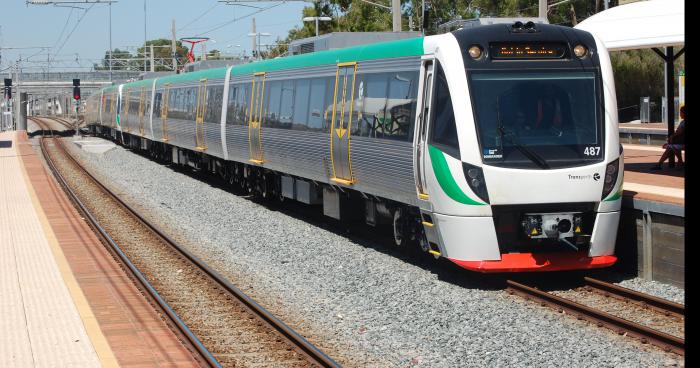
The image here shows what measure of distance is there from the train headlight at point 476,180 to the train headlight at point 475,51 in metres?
1.22

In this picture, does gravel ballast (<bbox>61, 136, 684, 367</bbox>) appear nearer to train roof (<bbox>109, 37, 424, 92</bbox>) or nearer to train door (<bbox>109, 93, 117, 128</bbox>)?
train roof (<bbox>109, 37, 424, 92</bbox>)

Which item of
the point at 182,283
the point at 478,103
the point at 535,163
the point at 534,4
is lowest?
the point at 182,283

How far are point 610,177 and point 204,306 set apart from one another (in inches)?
182

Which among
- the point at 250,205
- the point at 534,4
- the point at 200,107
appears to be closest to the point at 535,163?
the point at 250,205

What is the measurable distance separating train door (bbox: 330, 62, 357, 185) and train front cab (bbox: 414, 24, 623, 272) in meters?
3.01

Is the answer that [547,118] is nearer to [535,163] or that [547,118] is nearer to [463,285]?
[535,163]

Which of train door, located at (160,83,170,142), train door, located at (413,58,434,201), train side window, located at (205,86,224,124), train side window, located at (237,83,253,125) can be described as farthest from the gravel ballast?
train door, located at (160,83,170,142)

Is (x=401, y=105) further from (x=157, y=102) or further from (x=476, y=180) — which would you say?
(x=157, y=102)

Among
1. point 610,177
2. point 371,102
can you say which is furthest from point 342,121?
point 610,177

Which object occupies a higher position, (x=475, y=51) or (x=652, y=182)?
(x=475, y=51)

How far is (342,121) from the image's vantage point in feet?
47.2

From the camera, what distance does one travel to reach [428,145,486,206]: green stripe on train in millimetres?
10555

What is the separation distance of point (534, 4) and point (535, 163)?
1853 inches

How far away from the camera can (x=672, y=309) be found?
31.0ft
